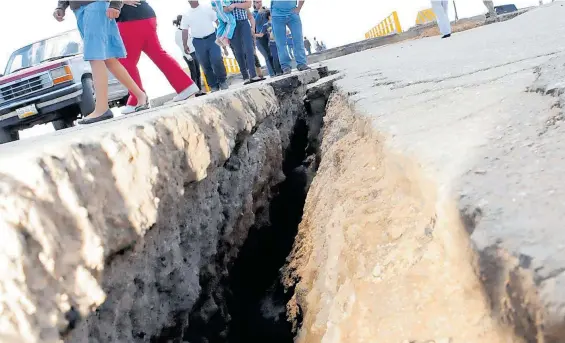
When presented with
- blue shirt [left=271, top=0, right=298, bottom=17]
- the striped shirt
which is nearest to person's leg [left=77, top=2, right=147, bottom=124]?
the striped shirt

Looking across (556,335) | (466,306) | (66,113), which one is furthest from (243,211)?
(66,113)

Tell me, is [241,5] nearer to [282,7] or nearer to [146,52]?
[282,7]

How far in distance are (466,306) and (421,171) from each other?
27 centimetres

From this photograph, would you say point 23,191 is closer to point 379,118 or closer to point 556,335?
point 556,335

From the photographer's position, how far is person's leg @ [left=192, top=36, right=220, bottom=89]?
13.4 feet

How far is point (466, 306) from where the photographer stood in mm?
665

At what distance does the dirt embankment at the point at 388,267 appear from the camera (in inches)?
26.7

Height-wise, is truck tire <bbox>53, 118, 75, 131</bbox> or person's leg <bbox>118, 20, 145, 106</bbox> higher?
person's leg <bbox>118, 20, 145, 106</bbox>

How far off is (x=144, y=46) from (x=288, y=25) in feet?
5.17

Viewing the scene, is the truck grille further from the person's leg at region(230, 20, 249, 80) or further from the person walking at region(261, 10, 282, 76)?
the person's leg at region(230, 20, 249, 80)

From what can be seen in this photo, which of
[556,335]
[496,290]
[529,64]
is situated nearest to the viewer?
[556,335]

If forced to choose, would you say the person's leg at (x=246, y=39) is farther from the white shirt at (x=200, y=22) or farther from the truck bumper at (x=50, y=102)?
the truck bumper at (x=50, y=102)

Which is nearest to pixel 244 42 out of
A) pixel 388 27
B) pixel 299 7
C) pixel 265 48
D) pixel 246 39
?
pixel 246 39

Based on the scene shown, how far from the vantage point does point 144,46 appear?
305 cm
